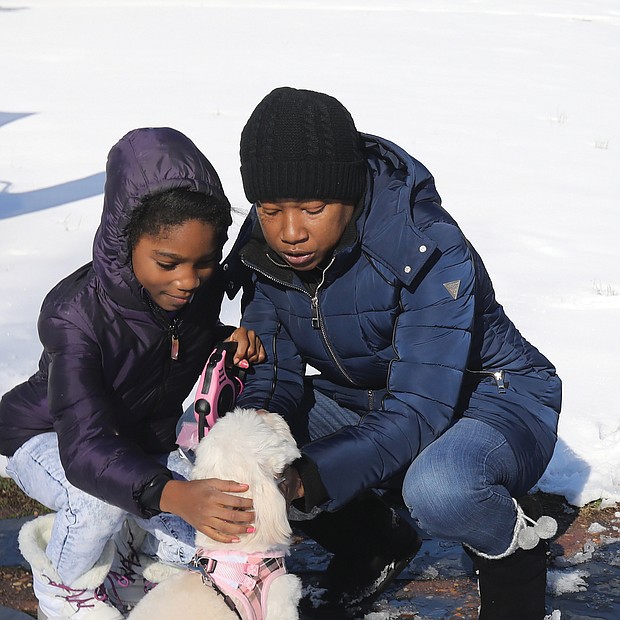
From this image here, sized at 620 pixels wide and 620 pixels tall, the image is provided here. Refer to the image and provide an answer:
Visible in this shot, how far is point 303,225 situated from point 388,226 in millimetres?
265

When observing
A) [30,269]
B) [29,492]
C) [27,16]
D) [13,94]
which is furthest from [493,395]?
[27,16]

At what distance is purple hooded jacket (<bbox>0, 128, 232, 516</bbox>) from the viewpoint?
268 cm

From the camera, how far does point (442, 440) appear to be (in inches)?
111

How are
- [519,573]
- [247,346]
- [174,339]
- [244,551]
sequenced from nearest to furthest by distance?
1. [244,551]
2. [519,573]
3. [174,339]
4. [247,346]

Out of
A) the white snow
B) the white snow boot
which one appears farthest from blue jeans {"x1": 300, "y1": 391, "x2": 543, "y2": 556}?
the white snow boot

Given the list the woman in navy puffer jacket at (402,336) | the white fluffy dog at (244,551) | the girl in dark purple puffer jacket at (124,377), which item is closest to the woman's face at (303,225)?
the woman in navy puffer jacket at (402,336)

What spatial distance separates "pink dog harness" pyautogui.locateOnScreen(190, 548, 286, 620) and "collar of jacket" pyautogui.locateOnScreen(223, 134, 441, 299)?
93cm

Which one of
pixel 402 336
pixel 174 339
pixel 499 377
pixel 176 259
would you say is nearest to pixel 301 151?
pixel 176 259

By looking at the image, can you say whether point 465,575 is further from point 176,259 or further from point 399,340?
point 176,259

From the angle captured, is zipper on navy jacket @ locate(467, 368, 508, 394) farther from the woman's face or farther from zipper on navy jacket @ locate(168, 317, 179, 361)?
zipper on navy jacket @ locate(168, 317, 179, 361)

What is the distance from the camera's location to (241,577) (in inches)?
94.0

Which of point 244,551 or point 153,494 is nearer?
point 244,551

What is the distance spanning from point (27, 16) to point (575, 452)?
704 inches

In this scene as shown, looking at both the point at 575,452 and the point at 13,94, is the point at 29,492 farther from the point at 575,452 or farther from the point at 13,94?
the point at 13,94
